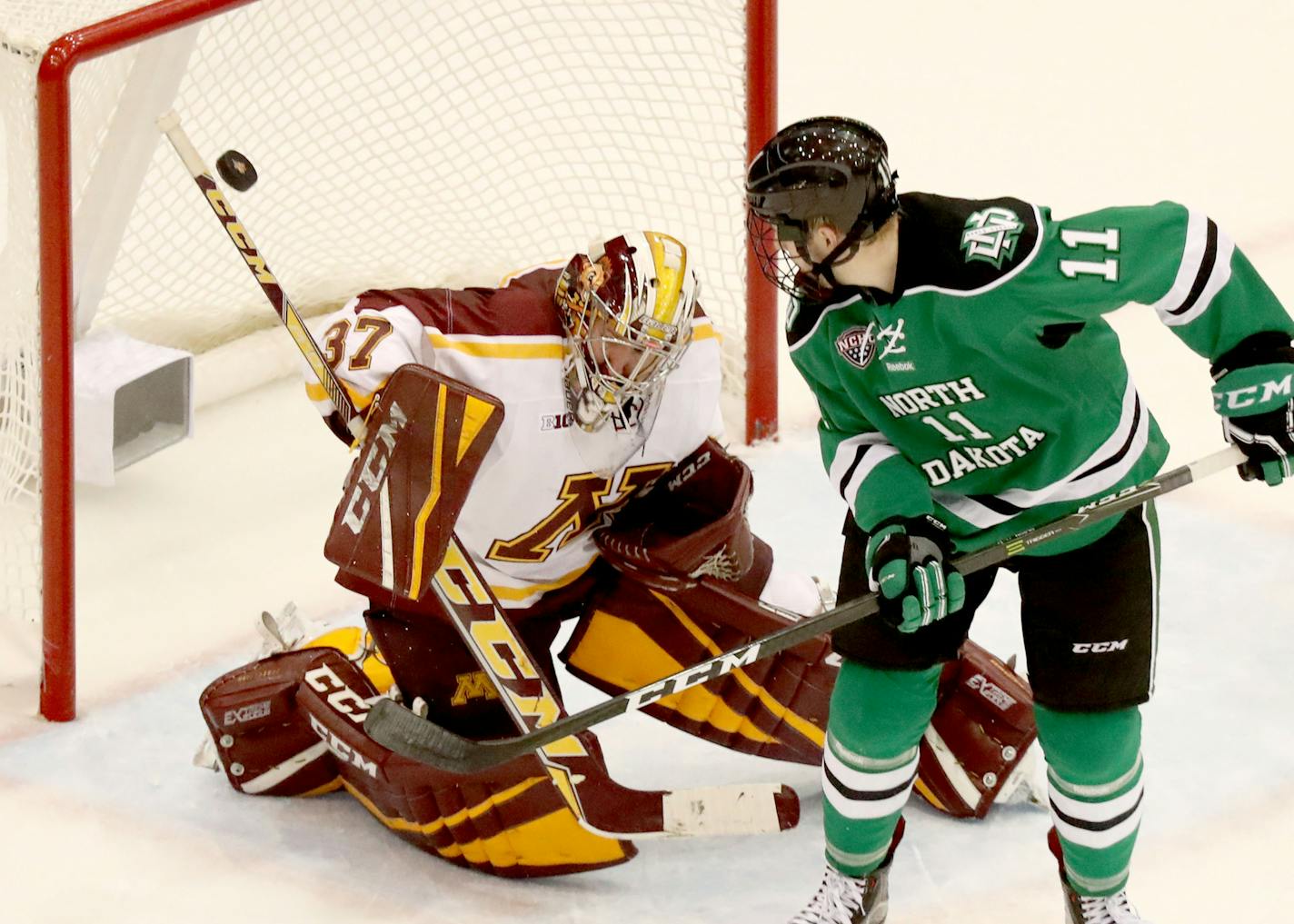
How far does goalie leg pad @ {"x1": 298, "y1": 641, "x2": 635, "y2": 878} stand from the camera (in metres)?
2.77

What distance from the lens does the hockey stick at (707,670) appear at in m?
2.32

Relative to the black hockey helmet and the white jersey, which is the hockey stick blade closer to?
the white jersey

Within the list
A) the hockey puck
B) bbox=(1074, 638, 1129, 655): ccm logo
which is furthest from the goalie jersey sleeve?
bbox=(1074, 638, 1129, 655): ccm logo

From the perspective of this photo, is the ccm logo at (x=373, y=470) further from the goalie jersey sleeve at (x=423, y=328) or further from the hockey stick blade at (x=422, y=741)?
the hockey stick blade at (x=422, y=741)

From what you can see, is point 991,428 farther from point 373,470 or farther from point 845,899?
point 373,470

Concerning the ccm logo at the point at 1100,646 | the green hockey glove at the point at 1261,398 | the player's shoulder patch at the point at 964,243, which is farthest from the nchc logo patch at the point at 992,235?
the ccm logo at the point at 1100,646

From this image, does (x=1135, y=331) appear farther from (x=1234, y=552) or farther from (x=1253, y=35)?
(x=1253, y=35)

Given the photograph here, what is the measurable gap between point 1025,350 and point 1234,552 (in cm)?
168

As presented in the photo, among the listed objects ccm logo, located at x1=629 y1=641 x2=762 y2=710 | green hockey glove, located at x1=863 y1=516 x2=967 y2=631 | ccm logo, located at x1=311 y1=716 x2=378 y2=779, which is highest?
green hockey glove, located at x1=863 y1=516 x2=967 y2=631

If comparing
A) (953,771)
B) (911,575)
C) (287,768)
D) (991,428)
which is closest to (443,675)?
(287,768)

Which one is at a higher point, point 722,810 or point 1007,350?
point 1007,350

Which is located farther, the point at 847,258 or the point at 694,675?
the point at 694,675

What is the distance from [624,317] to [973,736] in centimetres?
88

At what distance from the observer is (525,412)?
271cm
